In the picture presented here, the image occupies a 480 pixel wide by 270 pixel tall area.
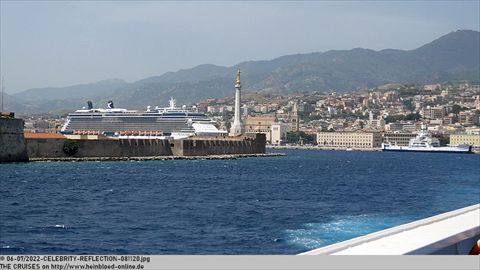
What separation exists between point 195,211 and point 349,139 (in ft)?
424

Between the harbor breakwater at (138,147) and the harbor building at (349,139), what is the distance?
63.0 m

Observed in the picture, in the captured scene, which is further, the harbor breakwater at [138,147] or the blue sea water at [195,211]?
the harbor breakwater at [138,147]

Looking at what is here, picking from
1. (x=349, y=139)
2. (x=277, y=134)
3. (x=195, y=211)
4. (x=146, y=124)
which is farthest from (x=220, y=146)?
(x=277, y=134)

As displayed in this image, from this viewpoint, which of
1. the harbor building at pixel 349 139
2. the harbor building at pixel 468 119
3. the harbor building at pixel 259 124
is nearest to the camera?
the harbor building at pixel 349 139

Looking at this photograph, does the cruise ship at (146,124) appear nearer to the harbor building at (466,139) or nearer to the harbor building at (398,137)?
the harbor building at (466,139)

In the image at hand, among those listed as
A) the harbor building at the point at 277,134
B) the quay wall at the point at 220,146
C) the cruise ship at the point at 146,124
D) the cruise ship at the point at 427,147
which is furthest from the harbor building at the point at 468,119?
the quay wall at the point at 220,146

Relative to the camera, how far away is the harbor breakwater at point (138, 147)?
175ft

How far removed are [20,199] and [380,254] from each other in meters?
21.1

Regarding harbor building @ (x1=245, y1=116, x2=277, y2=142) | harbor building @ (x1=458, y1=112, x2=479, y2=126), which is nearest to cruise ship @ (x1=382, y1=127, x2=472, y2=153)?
harbor building @ (x1=245, y1=116, x2=277, y2=142)

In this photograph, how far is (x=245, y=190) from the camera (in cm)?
3116

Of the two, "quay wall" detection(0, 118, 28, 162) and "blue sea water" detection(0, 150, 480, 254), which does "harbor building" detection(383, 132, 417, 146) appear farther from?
"blue sea water" detection(0, 150, 480, 254)

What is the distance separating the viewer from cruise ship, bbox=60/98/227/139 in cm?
8875

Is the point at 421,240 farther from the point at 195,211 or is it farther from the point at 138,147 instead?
the point at 138,147

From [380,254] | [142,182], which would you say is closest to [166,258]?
[380,254]
